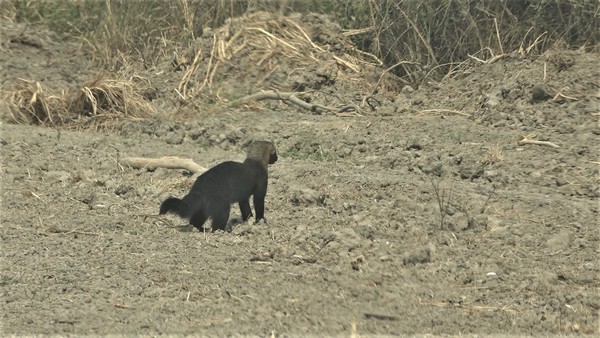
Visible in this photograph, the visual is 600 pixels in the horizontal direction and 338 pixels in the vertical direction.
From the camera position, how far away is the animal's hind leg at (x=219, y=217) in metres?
6.93

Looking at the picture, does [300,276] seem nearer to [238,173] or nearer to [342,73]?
[238,173]

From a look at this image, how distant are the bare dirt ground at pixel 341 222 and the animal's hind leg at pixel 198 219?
2.8 inches

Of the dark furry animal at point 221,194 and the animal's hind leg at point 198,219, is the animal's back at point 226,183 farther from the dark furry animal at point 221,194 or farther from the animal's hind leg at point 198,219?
the animal's hind leg at point 198,219

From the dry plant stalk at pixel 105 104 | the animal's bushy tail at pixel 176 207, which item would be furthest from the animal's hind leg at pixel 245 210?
the dry plant stalk at pixel 105 104

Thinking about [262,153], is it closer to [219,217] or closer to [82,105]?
[219,217]

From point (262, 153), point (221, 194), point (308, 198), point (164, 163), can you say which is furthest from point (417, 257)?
point (164, 163)

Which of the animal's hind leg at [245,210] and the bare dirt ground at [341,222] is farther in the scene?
the animal's hind leg at [245,210]

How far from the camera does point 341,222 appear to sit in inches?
273

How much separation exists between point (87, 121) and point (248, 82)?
6.26ft

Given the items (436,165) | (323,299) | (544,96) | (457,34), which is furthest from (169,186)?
(457,34)

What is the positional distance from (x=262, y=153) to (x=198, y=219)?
1058 millimetres

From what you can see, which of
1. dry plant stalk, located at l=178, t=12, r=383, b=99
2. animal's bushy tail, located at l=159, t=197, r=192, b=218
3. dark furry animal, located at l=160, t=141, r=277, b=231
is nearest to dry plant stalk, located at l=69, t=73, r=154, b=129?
dry plant stalk, located at l=178, t=12, r=383, b=99

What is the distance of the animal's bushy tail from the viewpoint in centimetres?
671

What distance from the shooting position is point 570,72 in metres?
10.0
